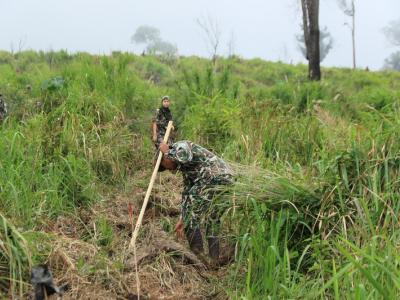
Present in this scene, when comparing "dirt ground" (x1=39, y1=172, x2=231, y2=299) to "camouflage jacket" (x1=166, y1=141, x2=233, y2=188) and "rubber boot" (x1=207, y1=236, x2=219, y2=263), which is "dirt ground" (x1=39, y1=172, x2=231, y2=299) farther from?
"camouflage jacket" (x1=166, y1=141, x2=233, y2=188)

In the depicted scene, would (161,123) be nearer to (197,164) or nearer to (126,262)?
(197,164)

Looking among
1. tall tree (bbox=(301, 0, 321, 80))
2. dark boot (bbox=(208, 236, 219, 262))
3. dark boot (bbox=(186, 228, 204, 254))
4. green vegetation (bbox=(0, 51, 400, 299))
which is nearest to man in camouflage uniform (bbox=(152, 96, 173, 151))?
green vegetation (bbox=(0, 51, 400, 299))

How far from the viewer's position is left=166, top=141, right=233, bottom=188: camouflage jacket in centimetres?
452

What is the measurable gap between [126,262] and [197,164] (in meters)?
1.06

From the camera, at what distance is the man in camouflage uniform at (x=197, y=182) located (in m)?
4.37

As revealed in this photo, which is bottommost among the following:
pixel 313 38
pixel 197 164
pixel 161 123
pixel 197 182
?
pixel 197 182

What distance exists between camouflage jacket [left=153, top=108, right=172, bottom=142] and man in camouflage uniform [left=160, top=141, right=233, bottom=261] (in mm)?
2308

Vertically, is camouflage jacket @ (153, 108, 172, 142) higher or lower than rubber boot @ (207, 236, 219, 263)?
higher

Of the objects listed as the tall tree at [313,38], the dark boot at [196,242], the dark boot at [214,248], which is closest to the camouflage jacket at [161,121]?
the dark boot at [196,242]

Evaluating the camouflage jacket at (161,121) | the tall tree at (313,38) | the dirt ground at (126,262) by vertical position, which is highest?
the tall tree at (313,38)

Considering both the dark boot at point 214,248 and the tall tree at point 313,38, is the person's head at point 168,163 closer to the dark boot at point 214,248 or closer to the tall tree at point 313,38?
the dark boot at point 214,248

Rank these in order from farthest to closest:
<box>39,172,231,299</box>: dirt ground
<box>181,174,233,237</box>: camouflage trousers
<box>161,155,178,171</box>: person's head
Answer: <box>161,155,178,171</box>: person's head → <box>181,174,233,237</box>: camouflage trousers → <box>39,172,231,299</box>: dirt ground

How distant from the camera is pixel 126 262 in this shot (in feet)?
13.4

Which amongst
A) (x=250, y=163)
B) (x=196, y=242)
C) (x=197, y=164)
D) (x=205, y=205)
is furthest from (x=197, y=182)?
(x=250, y=163)
